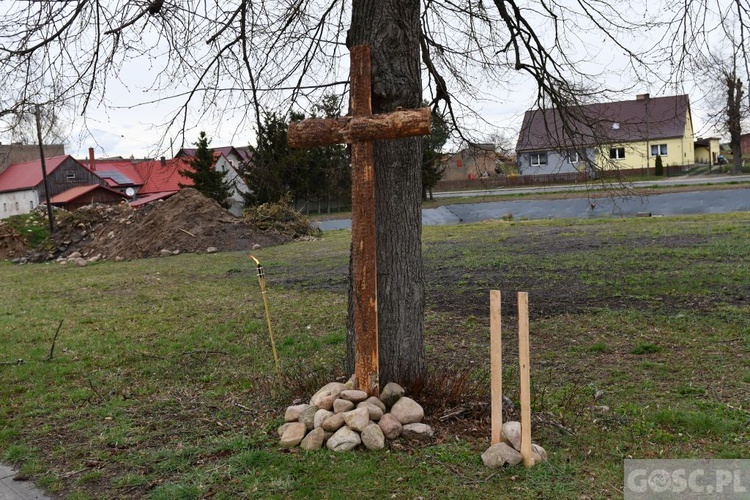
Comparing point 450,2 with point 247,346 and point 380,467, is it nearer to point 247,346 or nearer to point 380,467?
point 247,346

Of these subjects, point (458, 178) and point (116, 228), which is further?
point (458, 178)

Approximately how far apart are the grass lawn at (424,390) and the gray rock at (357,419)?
0.21 meters

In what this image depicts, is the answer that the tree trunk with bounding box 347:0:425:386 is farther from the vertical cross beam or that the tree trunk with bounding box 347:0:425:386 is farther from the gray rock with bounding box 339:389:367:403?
the gray rock with bounding box 339:389:367:403

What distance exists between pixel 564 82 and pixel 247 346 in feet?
16.4

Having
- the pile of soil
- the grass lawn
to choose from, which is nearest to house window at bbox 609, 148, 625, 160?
the grass lawn

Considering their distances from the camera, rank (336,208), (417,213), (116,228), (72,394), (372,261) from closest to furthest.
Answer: (372,261) < (417,213) < (72,394) < (116,228) < (336,208)

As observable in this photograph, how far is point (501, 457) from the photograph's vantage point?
4.12 m

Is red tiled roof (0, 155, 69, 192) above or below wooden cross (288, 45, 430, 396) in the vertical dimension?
above

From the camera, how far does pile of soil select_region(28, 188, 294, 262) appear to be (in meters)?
25.3

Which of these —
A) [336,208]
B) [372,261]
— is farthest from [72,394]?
[336,208]

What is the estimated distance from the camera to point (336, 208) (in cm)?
4678

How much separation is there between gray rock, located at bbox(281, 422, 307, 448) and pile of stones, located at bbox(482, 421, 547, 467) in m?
1.29

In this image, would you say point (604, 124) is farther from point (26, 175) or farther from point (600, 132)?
point (26, 175)

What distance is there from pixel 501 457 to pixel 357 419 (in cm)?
103
